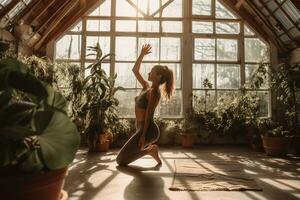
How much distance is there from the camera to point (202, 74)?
25.7 feet

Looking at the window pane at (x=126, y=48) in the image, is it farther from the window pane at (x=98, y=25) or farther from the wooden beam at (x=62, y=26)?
the wooden beam at (x=62, y=26)

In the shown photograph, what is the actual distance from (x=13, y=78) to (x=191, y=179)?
2.71 m

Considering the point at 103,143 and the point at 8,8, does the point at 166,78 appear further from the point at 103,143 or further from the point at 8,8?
the point at 8,8

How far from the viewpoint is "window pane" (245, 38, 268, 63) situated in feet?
26.1

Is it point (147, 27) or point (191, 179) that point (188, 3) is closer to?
point (147, 27)

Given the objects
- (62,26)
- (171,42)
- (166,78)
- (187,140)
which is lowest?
(187,140)

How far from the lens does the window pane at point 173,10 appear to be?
26.2 ft

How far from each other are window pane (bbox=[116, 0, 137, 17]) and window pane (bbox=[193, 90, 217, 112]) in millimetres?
2693

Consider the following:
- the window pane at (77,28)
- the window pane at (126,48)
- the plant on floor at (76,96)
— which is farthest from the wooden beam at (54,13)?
the window pane at (126,48)

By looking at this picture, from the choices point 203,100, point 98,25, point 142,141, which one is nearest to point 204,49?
point 203,100

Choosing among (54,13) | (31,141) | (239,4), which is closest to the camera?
(31,141)

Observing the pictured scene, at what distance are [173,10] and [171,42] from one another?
2.92ft

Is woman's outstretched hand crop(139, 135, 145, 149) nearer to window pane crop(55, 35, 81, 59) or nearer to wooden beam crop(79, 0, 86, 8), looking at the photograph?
window pane crop(55, 35, 81, 59)

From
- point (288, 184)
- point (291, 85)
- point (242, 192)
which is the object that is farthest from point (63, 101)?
point (291, 85)
